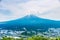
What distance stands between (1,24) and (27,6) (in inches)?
18.7

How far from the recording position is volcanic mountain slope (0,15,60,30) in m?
2.91

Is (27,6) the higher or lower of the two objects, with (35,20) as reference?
higher

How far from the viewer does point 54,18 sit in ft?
9.53

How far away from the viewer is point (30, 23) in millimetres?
2928

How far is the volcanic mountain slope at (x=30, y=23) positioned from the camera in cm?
291

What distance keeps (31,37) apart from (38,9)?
1.40 feet

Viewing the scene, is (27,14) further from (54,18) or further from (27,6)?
(54,18)

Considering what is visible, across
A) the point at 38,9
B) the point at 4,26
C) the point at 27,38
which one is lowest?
the point at 27,38

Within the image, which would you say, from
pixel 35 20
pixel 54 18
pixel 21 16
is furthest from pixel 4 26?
Answer: pixel 54 18

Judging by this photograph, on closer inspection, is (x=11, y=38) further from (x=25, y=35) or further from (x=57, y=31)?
(x=57, y=31)

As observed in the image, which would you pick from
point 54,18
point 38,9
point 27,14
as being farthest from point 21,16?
point 54,18

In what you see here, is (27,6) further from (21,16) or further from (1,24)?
(1,24)

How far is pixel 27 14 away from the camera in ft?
9.61

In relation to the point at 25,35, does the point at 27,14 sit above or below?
above
